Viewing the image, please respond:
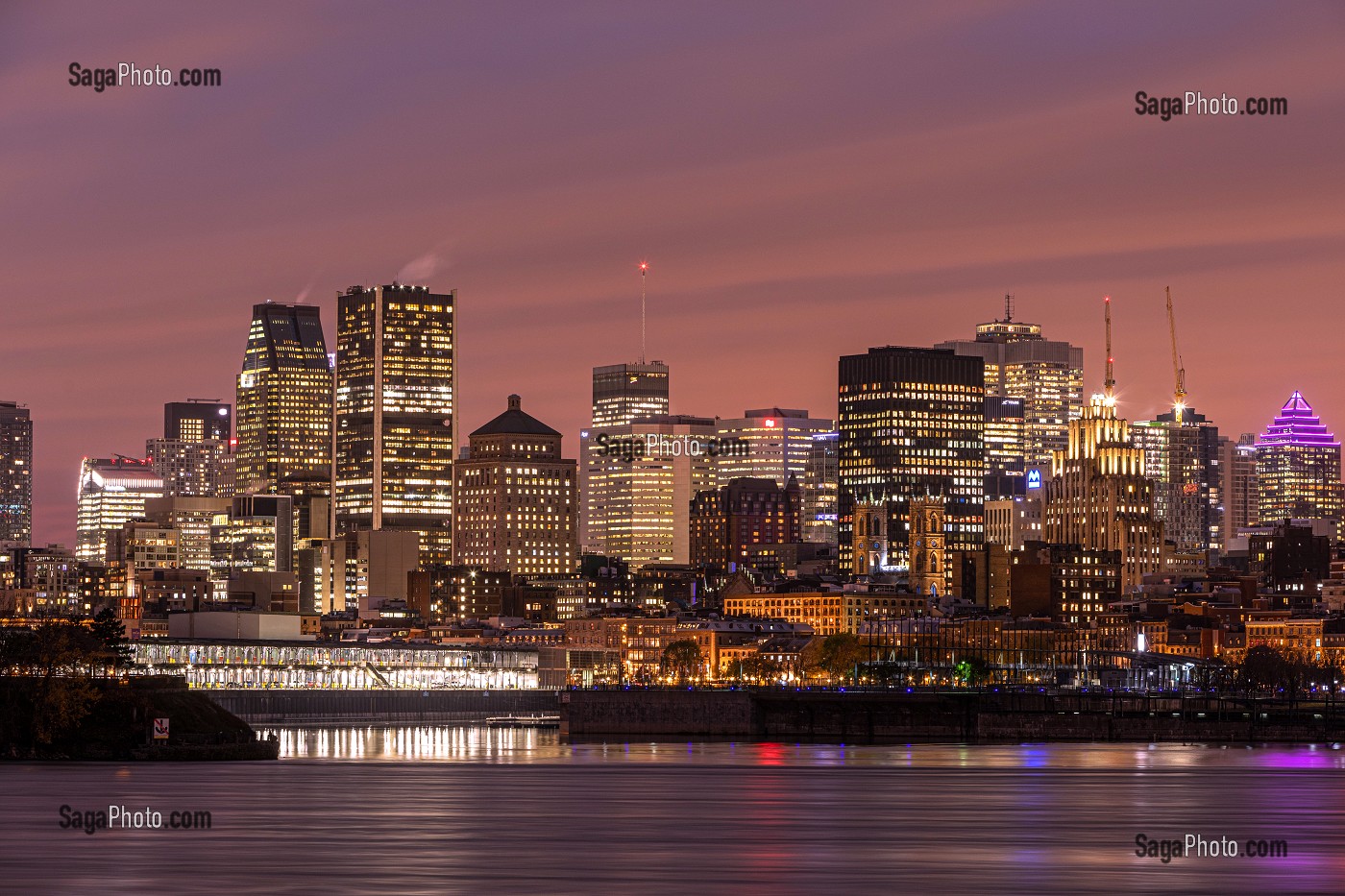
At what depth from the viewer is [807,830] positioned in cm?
9494

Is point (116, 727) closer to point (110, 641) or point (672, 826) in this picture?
point (110, 641)

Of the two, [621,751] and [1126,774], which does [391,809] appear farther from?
[621,751]

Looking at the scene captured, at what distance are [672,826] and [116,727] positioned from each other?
59.4 meters

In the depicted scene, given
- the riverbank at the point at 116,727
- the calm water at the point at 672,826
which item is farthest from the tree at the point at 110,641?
the calm water at the point at 672,826

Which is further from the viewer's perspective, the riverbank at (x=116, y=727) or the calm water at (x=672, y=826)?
the riverbank at (x=116, y=727)

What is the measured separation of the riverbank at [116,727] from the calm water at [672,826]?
4.79 metres

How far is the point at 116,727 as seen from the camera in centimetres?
14675

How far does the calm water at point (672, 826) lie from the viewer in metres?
76.1

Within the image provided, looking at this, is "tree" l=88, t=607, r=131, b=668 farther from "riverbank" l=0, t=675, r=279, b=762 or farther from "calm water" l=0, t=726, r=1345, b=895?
"calm water" l=0, t=726, r=1345, b=895

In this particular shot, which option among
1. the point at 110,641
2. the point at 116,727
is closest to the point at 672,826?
the point at 116,727

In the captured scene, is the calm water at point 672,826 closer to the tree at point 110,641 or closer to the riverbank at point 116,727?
the riverbank at point 116,727

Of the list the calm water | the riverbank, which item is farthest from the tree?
the calm water

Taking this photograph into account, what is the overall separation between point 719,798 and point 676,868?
35.6 m

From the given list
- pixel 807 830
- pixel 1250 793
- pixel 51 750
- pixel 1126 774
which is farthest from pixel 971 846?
pixel 51 750
